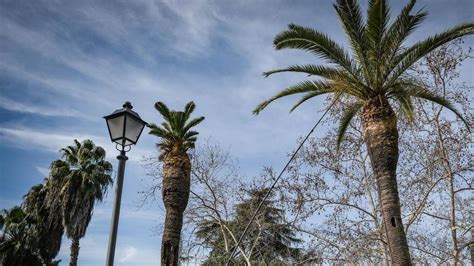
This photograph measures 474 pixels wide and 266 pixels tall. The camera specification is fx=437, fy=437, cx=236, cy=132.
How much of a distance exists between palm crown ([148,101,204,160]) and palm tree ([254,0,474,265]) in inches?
226

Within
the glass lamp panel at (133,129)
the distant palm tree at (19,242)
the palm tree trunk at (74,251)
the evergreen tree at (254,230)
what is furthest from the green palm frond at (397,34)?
the distant palm tree at (19,242)

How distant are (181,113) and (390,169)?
852cm

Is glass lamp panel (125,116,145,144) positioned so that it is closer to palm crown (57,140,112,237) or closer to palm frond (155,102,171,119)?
palm frond (155,102,171,119)

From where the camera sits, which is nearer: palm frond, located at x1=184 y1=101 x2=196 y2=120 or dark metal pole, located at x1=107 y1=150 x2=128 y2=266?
dark metal pole, located at x1=107 y1=150 x2=128 y2=266

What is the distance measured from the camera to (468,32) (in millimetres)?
9891

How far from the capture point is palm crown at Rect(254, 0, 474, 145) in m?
10.3

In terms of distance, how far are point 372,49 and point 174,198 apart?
24.6ft

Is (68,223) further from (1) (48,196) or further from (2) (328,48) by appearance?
(2) (328,48)

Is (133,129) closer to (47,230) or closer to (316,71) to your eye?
(316,71)

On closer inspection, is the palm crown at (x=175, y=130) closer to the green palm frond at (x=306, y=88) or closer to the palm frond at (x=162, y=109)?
the palm frond at (x=162, y=109)

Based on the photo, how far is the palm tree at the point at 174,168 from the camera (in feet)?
43.6

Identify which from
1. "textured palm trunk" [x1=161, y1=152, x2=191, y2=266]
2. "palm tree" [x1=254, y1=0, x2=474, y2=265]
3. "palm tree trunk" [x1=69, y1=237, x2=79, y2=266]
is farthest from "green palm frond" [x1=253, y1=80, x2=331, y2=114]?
A: "palm tree trunk" [x1=69, y1=237, x2=79, y2=266]

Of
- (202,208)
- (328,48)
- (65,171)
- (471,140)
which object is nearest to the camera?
(328,48)

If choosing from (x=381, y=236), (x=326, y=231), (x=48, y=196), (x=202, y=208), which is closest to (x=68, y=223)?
(x=48, y=196)
